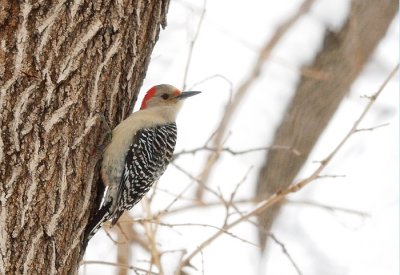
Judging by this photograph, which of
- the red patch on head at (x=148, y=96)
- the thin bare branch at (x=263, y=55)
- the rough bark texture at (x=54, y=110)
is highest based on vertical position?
the thin bare branch at (x=263, y=55)

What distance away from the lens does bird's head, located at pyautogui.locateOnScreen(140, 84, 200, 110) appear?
17.1 feet

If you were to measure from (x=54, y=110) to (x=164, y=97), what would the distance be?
1.95 metres

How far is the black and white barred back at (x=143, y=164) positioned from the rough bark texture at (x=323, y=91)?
1.98 m

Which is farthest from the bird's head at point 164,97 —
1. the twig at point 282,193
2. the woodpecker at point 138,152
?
the twig at point 282,193

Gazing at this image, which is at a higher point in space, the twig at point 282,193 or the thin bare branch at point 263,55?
the thin bare branch at point 263,55

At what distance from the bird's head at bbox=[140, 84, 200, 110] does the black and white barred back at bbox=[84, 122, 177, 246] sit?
0.27m

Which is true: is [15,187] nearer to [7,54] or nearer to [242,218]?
[7,54]

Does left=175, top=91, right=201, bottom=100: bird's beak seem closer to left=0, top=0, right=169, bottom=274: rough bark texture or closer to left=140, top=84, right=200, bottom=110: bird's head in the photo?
left=140, top=84, right=200, bottom=110: bird's head

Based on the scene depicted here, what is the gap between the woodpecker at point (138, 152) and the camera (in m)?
4.11

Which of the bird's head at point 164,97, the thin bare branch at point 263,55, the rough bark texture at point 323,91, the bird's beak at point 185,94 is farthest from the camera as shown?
the thin bare branch at point 263,55

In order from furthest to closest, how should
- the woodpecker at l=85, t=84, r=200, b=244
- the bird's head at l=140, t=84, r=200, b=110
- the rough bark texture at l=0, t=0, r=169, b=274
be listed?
the bird's head at l=140, t=84, r=200, b=110 < the woodpecker at l=85, t=84, r=200, b=244 < the rough bark texture at l=0, t=0, r=169, b=274

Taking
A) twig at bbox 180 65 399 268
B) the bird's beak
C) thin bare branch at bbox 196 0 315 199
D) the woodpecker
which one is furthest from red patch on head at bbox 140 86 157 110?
thin bare branch at bbox 196 0 315 199

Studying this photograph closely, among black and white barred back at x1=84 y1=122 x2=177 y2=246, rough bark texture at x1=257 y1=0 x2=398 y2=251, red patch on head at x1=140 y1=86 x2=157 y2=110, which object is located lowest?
black and white barred back at x1=84 y1=122 x2=177 y2=246

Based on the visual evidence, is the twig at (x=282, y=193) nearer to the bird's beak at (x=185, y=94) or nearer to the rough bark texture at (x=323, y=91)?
the bird's beak at (x=185, y=94)
